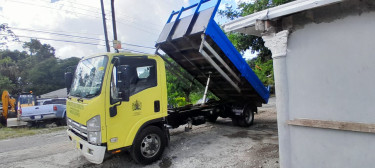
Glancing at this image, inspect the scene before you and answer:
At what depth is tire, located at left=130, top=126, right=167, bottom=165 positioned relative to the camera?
4.29 metres

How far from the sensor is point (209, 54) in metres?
5.45

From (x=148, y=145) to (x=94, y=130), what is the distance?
1156 mm

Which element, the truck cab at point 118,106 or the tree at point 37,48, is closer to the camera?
the truck cab at point 118,106

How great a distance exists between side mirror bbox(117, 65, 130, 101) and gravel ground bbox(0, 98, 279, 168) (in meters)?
1.59

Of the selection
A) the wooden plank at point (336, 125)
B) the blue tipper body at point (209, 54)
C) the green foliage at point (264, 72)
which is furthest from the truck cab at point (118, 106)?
the green foliage at point (264, 72)

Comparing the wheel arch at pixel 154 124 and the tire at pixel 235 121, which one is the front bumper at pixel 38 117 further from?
the tire at pixel 235 121

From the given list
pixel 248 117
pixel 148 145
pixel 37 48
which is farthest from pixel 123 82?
pixel 37 48

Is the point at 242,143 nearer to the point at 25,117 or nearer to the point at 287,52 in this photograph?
the point at 287,52

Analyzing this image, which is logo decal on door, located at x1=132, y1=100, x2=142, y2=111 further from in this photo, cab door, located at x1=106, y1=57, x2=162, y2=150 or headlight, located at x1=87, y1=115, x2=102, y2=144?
headlight, located at x1=87, y1=115, x2=102, y2=144

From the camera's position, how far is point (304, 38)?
10.5 feet

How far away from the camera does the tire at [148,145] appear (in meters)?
4.29

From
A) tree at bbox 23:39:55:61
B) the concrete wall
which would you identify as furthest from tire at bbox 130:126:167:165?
tree at bbox 23:39:55:61

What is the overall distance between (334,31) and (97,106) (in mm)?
3685

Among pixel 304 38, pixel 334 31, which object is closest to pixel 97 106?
pixel 304 38
